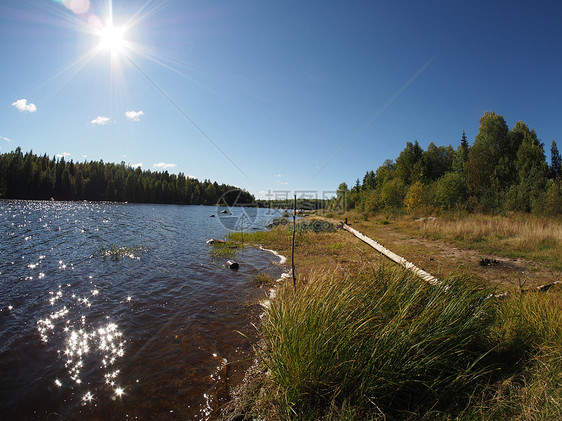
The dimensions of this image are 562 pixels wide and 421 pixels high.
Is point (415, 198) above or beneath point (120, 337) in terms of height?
above

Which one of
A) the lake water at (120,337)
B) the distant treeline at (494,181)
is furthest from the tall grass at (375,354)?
the distant treeline at (494,181)

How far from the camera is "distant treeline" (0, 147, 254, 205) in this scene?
87.1 metres

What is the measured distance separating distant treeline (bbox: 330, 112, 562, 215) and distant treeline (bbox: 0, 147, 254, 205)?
110 meters

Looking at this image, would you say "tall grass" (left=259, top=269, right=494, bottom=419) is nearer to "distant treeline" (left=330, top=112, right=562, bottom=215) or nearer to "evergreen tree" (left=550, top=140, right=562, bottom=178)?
"distant treeline" (left=330, top=112, right=562, bottom=215)

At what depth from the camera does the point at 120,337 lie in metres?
6.20

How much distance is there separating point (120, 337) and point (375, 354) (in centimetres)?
644

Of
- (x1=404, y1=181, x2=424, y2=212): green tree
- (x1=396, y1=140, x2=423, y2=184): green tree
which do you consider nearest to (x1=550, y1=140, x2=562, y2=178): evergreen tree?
(x1=396, y1=140, x2=423, y2=184): green tree

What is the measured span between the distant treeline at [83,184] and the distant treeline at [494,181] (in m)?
110

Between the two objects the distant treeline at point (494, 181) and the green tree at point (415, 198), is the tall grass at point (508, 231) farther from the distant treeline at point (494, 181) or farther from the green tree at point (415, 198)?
the green tree at point (415, 198)

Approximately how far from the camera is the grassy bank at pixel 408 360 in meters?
2.83

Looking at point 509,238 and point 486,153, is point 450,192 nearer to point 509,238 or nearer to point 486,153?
point 486,153

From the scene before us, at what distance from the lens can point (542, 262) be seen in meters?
11.0

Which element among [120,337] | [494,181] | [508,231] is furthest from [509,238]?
[494,181]

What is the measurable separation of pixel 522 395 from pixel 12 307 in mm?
12278
